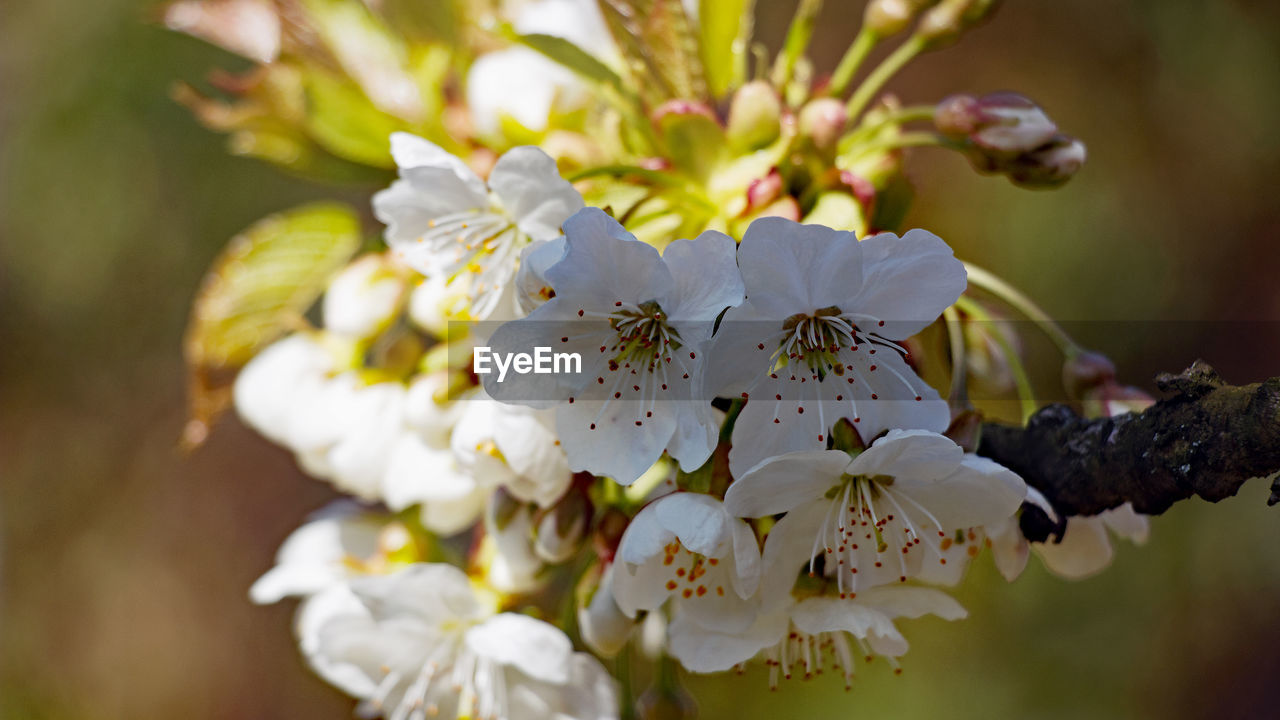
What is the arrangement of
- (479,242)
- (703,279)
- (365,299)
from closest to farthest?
(703,279) → (479,242) → (365,299)

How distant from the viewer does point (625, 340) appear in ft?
1.28

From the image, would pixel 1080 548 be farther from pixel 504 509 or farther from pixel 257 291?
pixel 257 291

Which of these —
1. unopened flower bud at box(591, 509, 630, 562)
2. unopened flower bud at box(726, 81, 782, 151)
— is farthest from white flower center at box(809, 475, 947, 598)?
unopened flower bud at box(726, 81, 782, 151)

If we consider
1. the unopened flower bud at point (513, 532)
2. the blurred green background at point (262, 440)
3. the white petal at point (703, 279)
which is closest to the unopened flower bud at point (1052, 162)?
the white petal at point (703, 279)

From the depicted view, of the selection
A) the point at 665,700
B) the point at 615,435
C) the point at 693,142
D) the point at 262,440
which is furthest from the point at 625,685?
the point at 262,440

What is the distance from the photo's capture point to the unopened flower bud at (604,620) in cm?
44

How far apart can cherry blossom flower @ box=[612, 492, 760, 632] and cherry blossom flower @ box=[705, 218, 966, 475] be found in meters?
0.03

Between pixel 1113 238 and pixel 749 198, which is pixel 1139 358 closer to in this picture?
pixel 1113 238

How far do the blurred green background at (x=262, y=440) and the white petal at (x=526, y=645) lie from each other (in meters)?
0.94

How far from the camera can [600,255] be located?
34cm

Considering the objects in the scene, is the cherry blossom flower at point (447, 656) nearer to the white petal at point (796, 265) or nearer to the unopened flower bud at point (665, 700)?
the unopened flower bud at point (665, 700)

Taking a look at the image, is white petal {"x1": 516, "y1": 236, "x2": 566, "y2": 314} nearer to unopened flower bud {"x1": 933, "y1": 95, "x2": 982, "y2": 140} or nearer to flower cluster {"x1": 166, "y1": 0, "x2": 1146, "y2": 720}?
flower cluster {"x1": 166, "y1": 0, "x2": 1146, "y2": 720}

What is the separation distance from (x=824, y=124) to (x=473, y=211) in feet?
0.64

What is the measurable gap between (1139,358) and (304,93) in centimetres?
136
